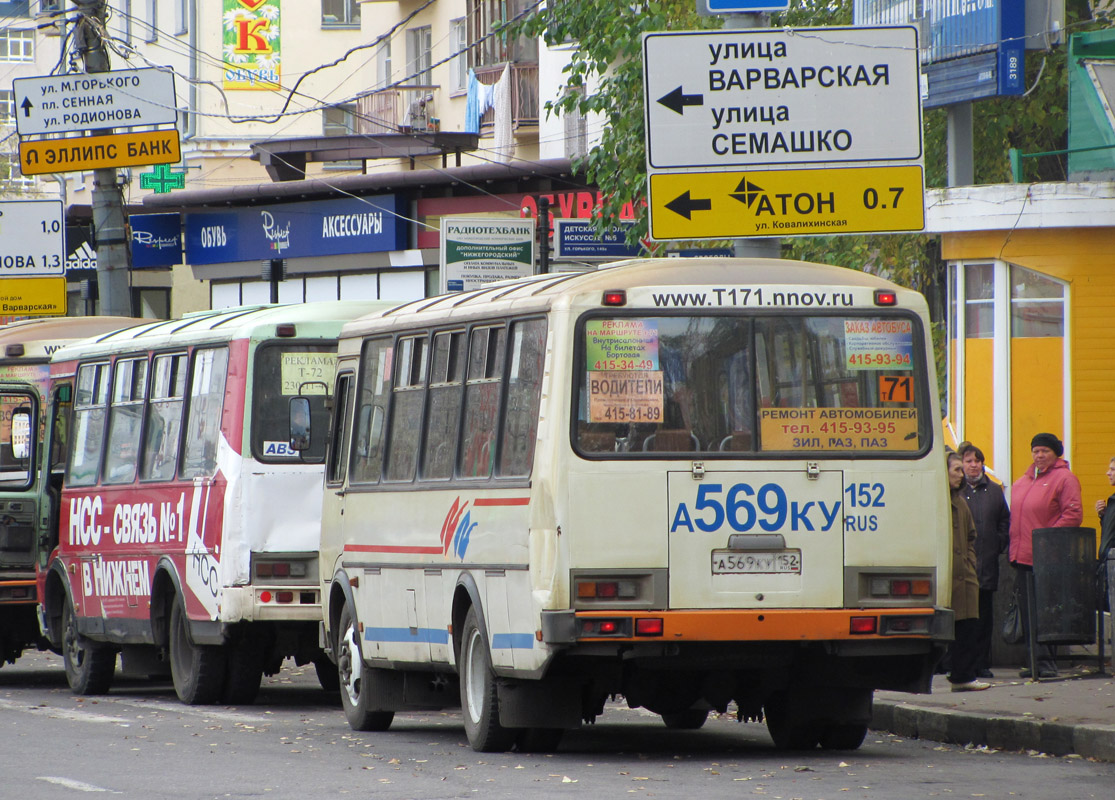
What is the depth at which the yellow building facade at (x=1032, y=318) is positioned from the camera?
18844 millimetres

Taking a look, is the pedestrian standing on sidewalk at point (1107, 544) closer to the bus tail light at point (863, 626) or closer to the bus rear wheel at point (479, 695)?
the bus tail light at point (863, 626)

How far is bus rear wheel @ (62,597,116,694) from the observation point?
17312mm

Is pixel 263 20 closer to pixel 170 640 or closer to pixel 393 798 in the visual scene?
pixel 170 640

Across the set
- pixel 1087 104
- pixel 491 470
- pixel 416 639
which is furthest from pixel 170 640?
pixel 1087 104

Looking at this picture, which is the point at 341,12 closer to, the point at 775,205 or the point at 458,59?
the point at 458,59

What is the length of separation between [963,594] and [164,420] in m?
6.06

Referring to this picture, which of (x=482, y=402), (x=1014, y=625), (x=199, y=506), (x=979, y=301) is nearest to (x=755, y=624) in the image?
(x=482, y=402)

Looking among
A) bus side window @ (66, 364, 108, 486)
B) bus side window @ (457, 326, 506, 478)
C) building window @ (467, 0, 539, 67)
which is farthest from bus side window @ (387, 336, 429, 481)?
building window @ (467, 0, 539, 67)

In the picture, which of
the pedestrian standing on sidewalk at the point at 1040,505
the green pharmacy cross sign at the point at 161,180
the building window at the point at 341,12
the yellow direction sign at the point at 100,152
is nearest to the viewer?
the pedestrian standing on sidewalk at the point at 1040,505

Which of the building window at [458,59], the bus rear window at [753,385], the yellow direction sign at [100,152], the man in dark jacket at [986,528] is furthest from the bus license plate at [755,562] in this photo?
the building window at [458,59]

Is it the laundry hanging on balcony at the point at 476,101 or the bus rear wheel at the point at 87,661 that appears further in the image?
the laundry hanging on balcony at the point at 476,101

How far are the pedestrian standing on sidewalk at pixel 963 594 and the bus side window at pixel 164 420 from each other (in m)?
5.56

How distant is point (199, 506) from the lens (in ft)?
50.1

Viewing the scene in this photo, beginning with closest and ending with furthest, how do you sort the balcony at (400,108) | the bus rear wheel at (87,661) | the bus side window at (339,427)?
1. the bus side window at (339,427)
2. the bus rear wheel at (87,661)
3. the balcony at (400,108)
